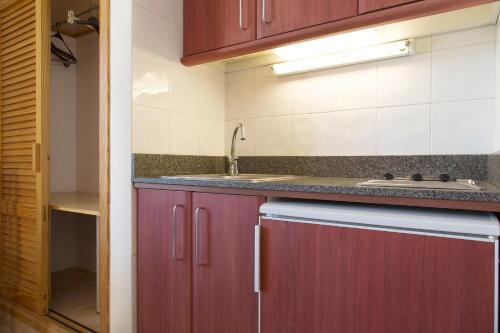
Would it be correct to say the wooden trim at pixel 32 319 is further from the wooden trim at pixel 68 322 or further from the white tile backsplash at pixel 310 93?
the white tile backsplash at pixel 310 93

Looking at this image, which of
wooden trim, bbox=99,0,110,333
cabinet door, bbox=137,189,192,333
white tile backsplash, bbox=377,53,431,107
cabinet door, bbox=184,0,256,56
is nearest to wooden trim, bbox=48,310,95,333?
wooden trim, bbox=99,0,110,333

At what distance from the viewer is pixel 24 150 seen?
193cm

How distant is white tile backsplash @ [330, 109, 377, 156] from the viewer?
1.48 meters

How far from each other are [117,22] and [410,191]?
1.47m

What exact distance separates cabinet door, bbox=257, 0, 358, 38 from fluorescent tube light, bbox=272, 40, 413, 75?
0.33m

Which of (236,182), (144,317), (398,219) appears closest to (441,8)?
(398,219)

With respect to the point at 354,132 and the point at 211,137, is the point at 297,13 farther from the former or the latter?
the point at 211,137

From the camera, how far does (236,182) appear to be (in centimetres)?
113

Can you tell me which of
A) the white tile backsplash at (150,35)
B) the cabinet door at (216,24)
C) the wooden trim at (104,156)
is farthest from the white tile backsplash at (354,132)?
the wooden trim at (104,156)

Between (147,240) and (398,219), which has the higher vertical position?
(398,219)

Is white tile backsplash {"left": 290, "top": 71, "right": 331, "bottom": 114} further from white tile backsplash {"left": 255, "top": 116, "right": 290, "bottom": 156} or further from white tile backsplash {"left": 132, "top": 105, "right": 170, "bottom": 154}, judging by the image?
white tile backsplash {"left": 132, "top": 105, "right": 170, "bottom": 154}

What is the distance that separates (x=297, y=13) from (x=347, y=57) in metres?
0.37

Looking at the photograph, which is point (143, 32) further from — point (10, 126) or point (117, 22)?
point (10, 126)

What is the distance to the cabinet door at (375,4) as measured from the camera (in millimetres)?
1075
